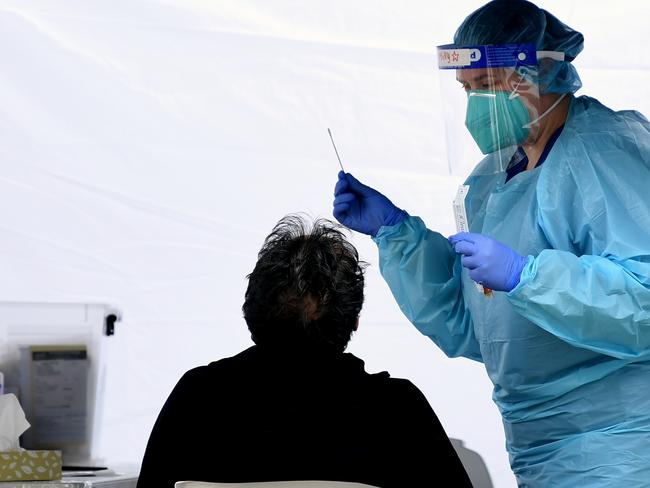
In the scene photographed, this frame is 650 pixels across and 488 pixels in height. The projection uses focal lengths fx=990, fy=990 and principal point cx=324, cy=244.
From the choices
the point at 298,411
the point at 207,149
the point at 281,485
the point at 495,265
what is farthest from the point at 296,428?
the point at 207,149

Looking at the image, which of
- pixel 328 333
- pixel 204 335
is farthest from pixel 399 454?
pixel 204 335

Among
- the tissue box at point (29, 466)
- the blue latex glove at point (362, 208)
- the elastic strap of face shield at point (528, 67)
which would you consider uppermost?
the elastic strap of face shield at point (528, 67)

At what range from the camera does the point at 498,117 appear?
172cm

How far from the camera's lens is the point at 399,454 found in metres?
1.53

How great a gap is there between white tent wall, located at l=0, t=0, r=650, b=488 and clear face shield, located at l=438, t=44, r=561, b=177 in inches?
26.4

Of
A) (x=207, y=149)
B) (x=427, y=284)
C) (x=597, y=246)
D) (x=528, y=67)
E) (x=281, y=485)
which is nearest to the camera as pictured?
(x=281, y=485)

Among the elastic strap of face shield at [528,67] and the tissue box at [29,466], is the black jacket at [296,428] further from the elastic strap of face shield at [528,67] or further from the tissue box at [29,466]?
the elastic strap of face shield at [528,67]

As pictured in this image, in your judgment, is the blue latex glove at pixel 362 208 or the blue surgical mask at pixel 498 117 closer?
the blue surgical mask at pixel 498 117

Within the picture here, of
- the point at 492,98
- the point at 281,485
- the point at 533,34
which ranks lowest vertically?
the point at 281,485

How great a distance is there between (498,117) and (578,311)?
1.41ft

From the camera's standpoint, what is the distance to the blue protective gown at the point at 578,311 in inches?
57.2

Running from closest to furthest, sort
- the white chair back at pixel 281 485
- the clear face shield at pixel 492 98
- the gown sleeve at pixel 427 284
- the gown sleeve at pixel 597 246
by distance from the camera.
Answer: the white chair back at pixel 281 485 < the gown sleeve at pixel 597 246 < the clear face shield at pixel 492 98 < the gown sleeve at pixel 427 284

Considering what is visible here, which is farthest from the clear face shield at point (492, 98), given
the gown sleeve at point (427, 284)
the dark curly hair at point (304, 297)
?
the dark curly hair at point (304, 297)

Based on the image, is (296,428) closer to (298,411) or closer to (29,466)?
(298,411)
